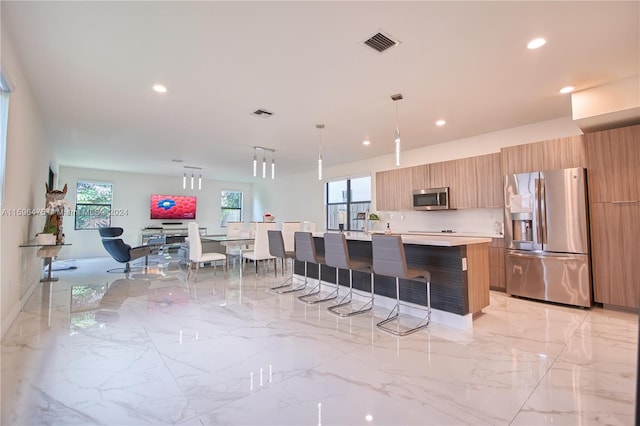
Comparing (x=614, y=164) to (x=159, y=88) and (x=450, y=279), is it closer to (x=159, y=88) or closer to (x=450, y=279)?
(x=450, y=279)

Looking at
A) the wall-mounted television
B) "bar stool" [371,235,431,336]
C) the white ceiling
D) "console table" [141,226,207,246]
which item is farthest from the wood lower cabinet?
the wall-mounted television

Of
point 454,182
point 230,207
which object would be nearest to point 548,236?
point 454,182

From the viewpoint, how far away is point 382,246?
3004 mm

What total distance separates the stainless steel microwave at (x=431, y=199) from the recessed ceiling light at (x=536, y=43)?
2861 mm

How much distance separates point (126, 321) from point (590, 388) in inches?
158

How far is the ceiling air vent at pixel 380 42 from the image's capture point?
7.88ft

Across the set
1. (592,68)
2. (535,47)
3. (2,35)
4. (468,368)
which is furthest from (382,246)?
(2,35)

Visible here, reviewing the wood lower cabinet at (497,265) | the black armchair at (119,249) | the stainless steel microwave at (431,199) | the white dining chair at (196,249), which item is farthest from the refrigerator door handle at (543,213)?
the black armchair at (119,249)

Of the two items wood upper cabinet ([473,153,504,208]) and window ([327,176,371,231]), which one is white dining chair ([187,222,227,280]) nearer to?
window ([327,176,371,231])

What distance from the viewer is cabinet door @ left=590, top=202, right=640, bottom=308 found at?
333cm

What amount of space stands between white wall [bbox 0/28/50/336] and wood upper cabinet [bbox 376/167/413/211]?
18.1 feet

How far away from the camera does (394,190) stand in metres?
6.05

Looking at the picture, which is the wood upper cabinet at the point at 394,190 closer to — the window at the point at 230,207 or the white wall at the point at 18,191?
the white wall at the point at 18,191

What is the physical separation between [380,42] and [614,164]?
10.6 feet
